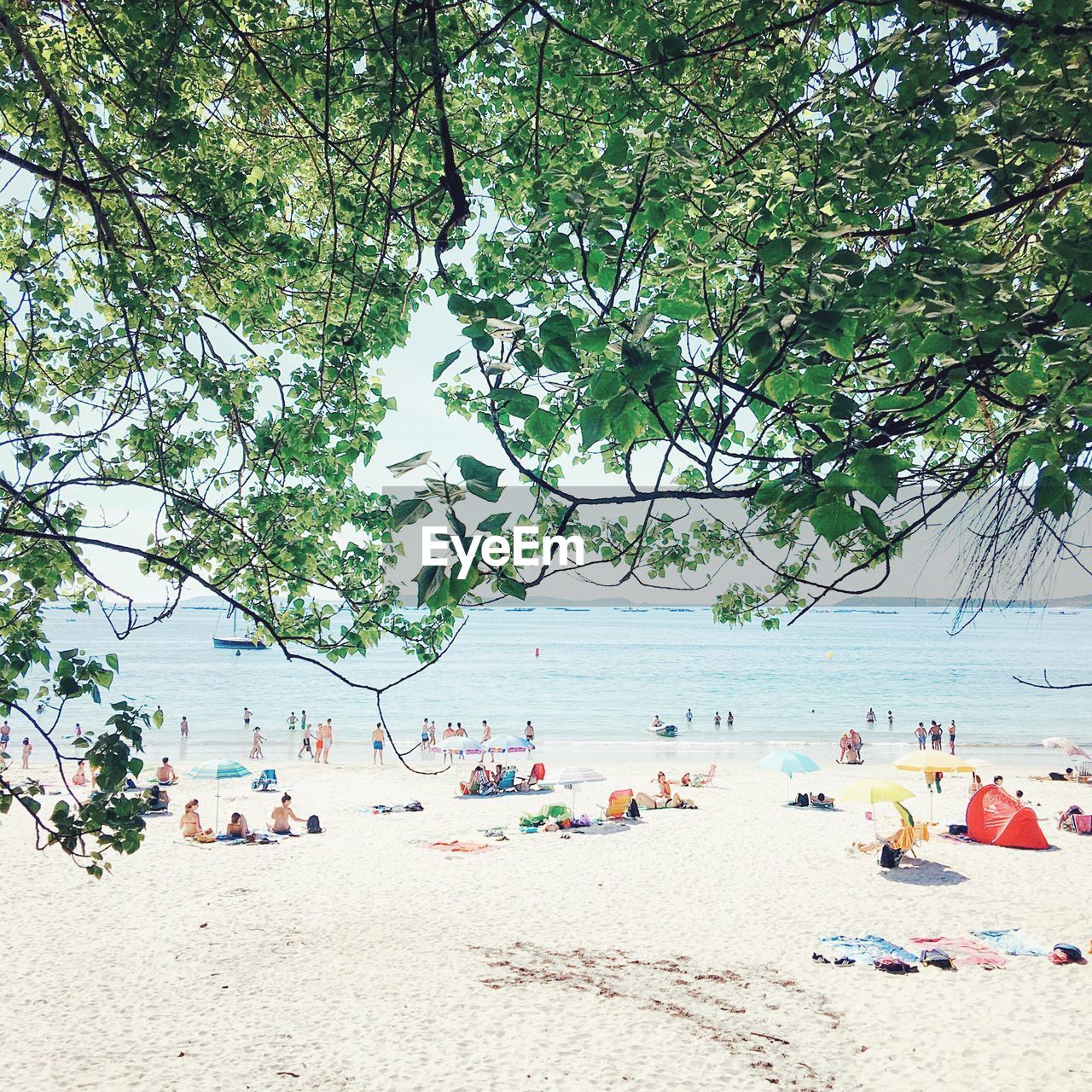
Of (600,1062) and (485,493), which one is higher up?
(485,493)

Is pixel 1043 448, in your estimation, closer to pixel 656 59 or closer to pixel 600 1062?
pixel 656 59

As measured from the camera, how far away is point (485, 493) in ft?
5.98

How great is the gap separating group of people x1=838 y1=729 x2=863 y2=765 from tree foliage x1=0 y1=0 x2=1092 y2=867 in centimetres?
2972

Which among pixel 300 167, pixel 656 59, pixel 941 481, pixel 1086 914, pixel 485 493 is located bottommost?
pixel 1086 914

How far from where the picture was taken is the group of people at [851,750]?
33656 mm

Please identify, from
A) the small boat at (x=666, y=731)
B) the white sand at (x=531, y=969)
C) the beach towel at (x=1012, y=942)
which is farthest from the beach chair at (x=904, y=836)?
the small boat at (x=666, y=731)

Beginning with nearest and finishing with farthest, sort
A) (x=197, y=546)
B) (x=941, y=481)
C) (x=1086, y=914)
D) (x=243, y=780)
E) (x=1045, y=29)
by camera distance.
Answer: (x=1045, y=29), (x=941, y=481), (x=197, y=546), (x=1086, y=914), (x=243, y=780)

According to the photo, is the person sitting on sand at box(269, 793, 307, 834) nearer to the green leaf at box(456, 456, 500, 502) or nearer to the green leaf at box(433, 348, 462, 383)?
the green leaf at box(433, 348, 462, 383)

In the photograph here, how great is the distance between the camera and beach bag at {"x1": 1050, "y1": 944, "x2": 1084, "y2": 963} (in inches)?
436

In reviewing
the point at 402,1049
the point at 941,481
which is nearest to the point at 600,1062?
the point at 402,1049

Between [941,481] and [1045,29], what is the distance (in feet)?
6.78

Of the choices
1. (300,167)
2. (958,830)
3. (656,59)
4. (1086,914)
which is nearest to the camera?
(656,59)

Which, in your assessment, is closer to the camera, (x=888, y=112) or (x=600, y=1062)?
(x=888, y=112)

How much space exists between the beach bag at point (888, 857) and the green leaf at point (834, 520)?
15669 millimetres
